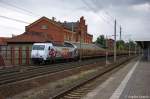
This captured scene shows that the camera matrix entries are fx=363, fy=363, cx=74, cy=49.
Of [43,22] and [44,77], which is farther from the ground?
[43,22]

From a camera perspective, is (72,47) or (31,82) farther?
(72,47)

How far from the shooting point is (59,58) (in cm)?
4606

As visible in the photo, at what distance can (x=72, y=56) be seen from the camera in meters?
52.3

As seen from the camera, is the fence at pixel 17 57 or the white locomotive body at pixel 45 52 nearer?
the fence at pixel 17 57

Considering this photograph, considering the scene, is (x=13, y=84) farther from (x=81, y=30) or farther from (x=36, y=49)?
(x=81, y=30)

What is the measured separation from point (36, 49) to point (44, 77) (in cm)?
1809

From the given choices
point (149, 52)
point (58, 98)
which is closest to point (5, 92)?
point (58, 98)

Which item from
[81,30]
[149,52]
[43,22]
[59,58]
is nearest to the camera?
[59,58]

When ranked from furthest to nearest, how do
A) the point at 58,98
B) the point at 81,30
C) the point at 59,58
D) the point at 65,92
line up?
1. the point at 81,30
2. the point at 59,58
3. the point at 65,92
4. the point at 58,98

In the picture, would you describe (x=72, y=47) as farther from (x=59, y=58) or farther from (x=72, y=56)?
(x=59, y=58)

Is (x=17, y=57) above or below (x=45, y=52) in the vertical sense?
below

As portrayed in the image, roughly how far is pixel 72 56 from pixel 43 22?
126ft

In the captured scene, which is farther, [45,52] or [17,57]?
[17,57]

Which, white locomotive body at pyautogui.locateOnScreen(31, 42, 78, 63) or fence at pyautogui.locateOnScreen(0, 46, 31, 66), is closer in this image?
fence at pyautogui.locateOnScreen(0, 46, 31, 66)
